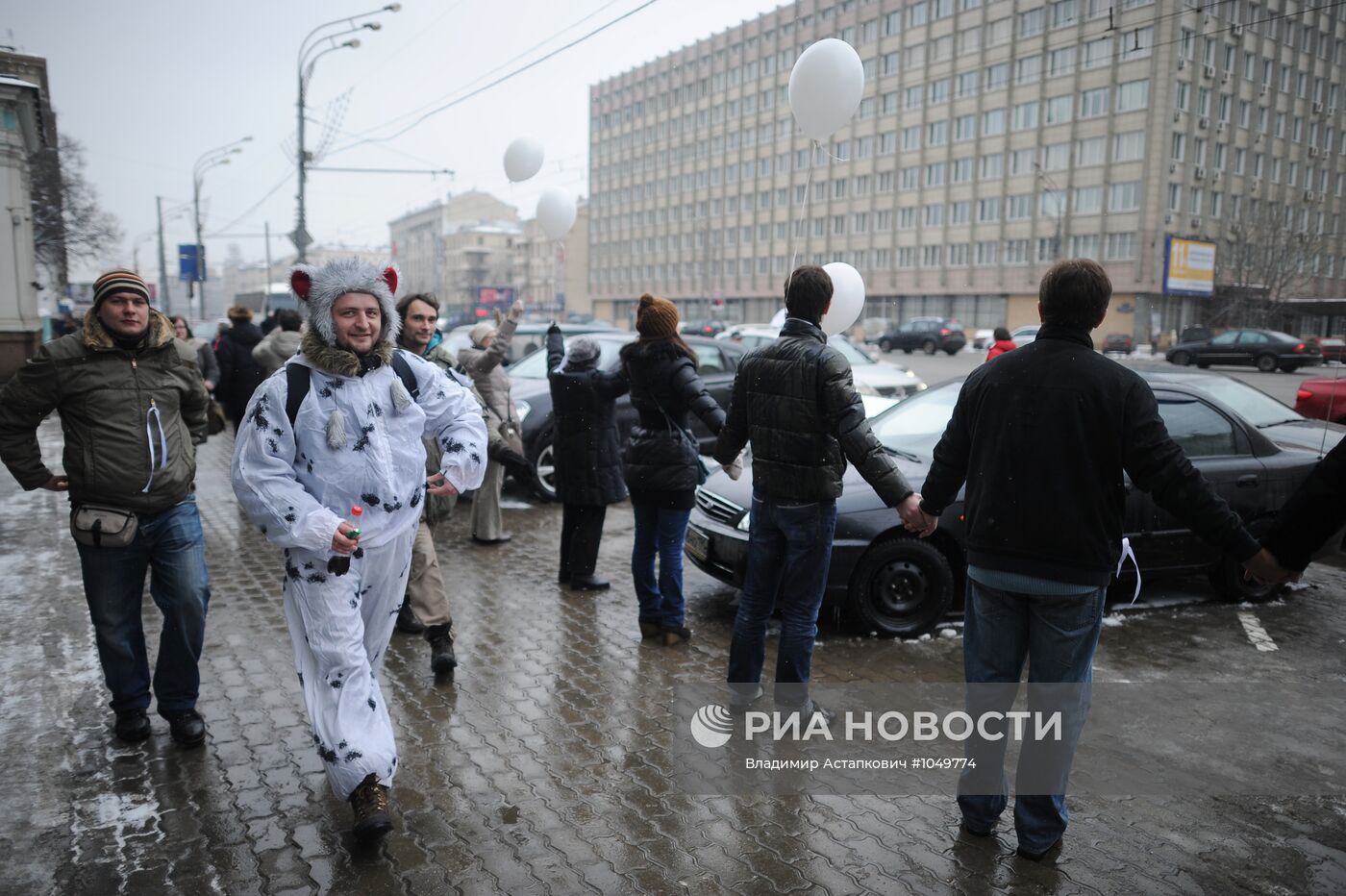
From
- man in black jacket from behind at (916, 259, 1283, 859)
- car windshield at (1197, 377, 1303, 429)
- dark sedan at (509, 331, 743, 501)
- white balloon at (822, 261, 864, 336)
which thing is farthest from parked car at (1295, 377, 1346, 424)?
man in black jacket from behind at (916, 259, 1283, 859)

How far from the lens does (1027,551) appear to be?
2.92 meters

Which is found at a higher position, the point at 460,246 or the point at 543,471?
the point at 460,246

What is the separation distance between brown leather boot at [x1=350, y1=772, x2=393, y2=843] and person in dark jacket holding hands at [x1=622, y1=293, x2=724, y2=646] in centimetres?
235

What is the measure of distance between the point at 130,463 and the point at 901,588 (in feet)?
12.8

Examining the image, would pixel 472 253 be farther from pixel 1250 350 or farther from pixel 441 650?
pixel 441 650

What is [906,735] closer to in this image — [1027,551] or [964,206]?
[1027,551]

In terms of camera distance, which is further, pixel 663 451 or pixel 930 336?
pixel 930 336

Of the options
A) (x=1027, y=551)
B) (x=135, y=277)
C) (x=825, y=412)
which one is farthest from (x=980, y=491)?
(x=135, y=277)

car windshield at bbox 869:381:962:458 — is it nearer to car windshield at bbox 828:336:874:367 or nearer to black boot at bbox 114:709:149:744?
black boot at bbox 114:709:149:744

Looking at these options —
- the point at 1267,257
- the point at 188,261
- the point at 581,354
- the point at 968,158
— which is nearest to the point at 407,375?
the point at 581,354

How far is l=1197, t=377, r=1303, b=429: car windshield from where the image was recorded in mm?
7242

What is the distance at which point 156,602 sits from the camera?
12.1ft

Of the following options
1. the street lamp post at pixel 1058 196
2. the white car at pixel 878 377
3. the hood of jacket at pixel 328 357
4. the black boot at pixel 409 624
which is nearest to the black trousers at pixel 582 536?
the black boot at pixel 409 624

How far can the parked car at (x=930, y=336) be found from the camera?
4362 centimetres
